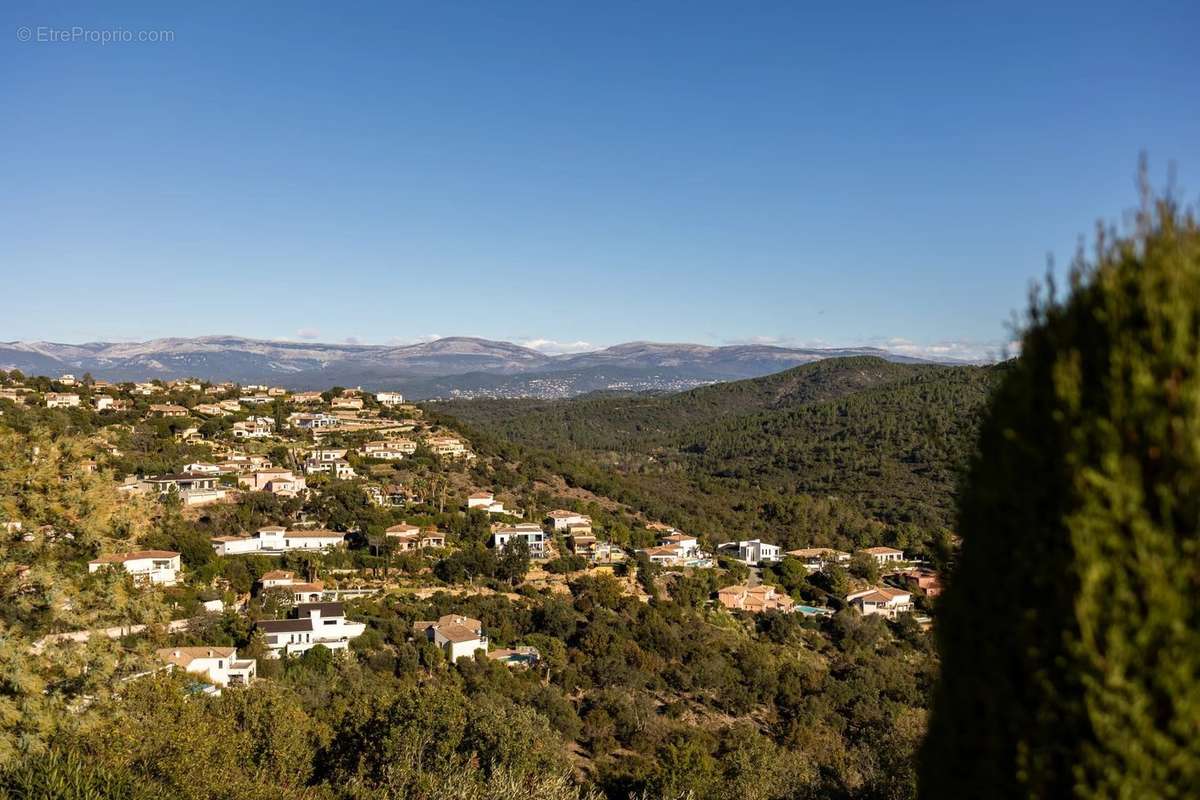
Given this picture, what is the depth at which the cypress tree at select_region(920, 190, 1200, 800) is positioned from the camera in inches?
84.7

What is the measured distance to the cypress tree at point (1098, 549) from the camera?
2.15 metres

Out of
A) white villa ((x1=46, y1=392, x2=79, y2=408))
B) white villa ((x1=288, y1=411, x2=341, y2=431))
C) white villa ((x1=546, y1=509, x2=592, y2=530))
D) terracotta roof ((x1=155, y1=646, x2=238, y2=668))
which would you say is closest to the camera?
terracotta roof ((x1=155, y1=646, x2=238, y2=668))

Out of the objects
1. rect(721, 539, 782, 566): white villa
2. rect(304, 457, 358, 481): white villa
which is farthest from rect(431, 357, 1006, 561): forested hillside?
rect(304, 457, 358, 481): white villa

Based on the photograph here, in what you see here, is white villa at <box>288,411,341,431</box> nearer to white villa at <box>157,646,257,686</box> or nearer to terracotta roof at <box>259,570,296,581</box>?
terracotta roof at <box>259,570,296,581</box>

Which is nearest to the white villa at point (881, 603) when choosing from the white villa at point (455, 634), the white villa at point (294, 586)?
the white villa at point (455, 634)

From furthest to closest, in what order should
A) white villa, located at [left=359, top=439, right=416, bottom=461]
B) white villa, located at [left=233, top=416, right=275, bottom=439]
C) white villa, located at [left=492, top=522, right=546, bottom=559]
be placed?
white villa, located at [left=233, top=416, right=275, bottom=439], white villa, located at [left=359, top=439, right=416, bottom=461], white villa, located at [left=492, top=522, right=546, bottom=559]

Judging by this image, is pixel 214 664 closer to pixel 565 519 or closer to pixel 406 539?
pixel 406 539

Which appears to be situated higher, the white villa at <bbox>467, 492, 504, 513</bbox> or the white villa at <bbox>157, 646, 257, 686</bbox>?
the white villa at <bbox>467, 492, 504, 513</bbox>

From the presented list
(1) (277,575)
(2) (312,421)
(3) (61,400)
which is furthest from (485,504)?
(3) (61,400)

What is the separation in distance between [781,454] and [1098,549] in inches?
2789

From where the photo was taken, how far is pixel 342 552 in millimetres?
31172

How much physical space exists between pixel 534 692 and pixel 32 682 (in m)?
15.7

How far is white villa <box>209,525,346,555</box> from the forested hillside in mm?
21449

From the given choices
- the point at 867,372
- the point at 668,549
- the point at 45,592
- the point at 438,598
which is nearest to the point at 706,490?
the point at 668,549
